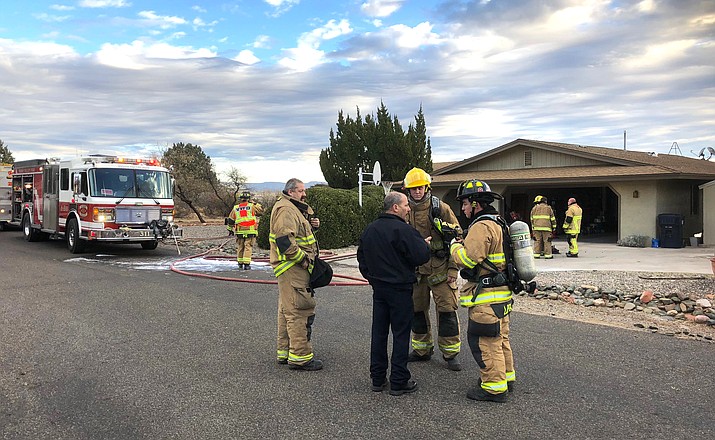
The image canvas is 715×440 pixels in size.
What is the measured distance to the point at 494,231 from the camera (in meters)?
4.72

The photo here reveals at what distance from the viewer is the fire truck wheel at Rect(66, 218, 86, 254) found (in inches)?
616

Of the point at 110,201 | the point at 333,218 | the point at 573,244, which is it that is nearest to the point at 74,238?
the point at 110,201

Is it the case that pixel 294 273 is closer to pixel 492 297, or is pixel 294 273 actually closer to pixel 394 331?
pixel 394 331

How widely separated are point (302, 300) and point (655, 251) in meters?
13.9

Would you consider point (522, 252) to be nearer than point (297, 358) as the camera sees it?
Yes

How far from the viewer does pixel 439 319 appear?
5.67 metres

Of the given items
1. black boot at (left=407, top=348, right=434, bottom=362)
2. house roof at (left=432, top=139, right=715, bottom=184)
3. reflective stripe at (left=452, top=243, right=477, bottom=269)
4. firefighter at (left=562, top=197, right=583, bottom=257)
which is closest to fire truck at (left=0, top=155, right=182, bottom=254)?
house roof at (left=432, top=139, right=715, bottom=184)

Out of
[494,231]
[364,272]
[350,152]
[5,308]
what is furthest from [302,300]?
[350,152]

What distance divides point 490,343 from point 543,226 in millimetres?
11058

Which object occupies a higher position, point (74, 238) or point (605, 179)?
point (605, 179)

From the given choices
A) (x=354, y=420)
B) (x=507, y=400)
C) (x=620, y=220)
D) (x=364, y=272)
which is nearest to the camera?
(x=354, y=420)

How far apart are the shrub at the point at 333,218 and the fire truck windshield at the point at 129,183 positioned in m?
3.11

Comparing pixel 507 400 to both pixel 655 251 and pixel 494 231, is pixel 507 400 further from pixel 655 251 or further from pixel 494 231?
pixel 655 251

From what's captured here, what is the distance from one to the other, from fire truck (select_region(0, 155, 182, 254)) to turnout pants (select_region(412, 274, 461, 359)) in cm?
1133
